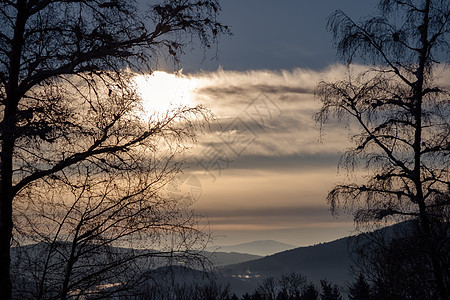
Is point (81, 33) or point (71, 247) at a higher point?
point (81, 33)

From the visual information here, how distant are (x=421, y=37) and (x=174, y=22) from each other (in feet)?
26.8

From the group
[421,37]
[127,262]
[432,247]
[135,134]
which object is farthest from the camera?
[421,37]

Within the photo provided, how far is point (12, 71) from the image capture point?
30.0 ft

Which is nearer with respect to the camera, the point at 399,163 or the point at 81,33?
the point at 81,33

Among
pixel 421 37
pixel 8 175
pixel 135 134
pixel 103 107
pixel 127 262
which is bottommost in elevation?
pixel 127 262

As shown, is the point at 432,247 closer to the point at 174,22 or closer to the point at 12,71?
the point at 174,22

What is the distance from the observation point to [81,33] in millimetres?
9164

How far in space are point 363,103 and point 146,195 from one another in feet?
26.4

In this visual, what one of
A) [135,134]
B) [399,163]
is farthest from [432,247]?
[135,134]

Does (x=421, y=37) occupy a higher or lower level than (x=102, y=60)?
higher

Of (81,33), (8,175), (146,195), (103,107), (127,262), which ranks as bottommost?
(127,262)

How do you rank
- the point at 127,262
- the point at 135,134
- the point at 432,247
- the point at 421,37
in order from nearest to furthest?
the point at 127,262 < the point at 135,134 < the point at 432,247 < the point at 421,37

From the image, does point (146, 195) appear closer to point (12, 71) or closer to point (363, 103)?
point (12, 71)

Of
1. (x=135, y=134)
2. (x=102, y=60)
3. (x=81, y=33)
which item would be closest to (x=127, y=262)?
(x=135, y=134)
